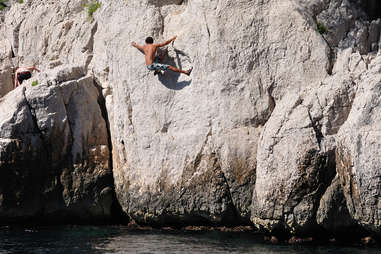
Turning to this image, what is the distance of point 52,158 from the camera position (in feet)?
61.3

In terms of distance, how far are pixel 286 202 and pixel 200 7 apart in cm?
623

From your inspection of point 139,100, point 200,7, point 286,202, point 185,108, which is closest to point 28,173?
point 139,100

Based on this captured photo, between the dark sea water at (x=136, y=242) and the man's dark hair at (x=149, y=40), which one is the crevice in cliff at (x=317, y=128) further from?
the man's dark hair at (x=149, y=40)

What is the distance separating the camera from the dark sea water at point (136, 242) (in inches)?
534

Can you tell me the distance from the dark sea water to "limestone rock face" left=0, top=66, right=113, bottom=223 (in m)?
1.03

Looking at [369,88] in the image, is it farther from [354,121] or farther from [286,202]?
[286,202]

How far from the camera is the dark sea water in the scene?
1357cm

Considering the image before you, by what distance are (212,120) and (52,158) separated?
17.4 feet

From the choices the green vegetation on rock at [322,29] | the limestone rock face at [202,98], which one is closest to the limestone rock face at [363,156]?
the limestone rock face at [202,98]

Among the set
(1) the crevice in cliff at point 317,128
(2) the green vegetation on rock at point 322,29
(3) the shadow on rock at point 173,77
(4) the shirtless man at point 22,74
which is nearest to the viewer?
(1) the crevice in cliff at point 317,128

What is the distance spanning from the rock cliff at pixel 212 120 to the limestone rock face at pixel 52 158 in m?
0.03

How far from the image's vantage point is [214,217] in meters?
16.2

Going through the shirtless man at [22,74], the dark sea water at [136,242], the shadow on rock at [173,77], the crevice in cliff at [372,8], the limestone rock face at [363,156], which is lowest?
the dark sea water at [136,242]

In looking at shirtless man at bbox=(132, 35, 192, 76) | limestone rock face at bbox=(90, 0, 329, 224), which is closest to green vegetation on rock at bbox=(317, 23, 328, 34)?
limestone rock face at bbox=(90, 0, 329, 224)
